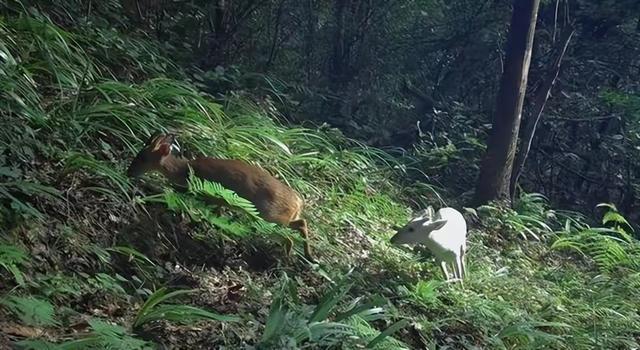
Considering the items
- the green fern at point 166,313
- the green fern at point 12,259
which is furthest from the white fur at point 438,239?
the green fern at point 12,259

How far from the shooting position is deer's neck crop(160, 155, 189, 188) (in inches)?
228

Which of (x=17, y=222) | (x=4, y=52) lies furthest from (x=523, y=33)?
(x=17, y=222)

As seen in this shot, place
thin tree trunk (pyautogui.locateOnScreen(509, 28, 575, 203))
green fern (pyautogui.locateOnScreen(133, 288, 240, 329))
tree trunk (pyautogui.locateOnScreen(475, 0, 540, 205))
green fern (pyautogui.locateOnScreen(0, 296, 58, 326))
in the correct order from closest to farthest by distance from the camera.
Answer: green fern (pyautogui.locateOnScreen(0, 296, 58, 326)) < green fern (pyautogui.locateOnScreen(133, 288, 240, 329)) < tree trunk (pyautogui.locateOnScreen(475, 0, 540, 205)) < thin tree trunk (pyautogui.locateOnScreen(509, 28, 575, 203))

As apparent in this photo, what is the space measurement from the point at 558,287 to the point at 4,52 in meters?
4.73

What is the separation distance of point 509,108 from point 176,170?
448 centimetres

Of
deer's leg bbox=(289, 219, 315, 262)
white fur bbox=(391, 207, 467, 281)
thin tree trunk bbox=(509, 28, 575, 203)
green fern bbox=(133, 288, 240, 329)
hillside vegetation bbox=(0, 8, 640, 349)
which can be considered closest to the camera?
green fern bbox=(133, 288, 240, 329)

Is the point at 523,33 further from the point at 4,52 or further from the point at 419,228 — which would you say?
the point at 4,52

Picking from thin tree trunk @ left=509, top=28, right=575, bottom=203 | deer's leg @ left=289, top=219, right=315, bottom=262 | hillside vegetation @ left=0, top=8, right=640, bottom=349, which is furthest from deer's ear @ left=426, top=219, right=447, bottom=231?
thin tree trunk @ left=509, top=28, right=575, bottom=203

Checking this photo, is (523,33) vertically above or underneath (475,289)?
above

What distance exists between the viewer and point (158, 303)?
4.46 metres

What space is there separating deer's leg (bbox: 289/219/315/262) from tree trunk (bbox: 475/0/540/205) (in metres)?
3.61

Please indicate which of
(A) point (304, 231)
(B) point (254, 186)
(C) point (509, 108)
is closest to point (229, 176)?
(B) point (254, 186)

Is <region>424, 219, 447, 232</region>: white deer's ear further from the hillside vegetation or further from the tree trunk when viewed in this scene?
the tree trunk

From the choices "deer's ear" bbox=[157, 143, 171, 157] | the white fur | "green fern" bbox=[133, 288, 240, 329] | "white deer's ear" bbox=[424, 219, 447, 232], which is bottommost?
the white fur
